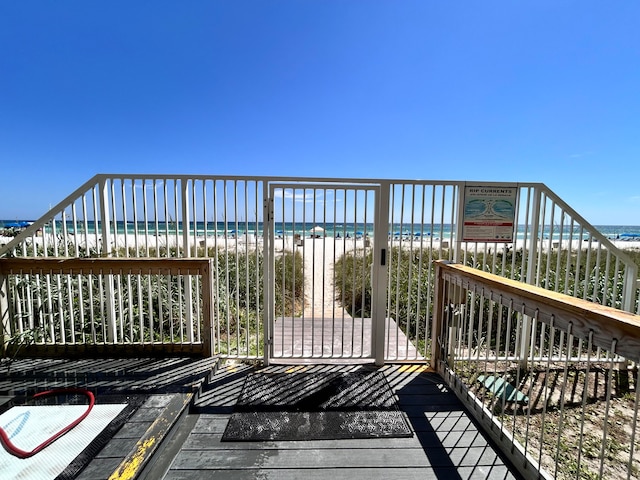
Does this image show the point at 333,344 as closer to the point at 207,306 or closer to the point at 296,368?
the point at 296,368

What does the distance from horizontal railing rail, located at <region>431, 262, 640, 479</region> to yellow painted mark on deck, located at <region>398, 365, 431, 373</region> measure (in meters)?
0.11

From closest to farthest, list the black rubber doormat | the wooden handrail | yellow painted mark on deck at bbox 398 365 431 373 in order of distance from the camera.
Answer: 1. the wooden handrail
2. the black rubber doormat
3. yellow painted mark on deck at bbox 398 365 431 373

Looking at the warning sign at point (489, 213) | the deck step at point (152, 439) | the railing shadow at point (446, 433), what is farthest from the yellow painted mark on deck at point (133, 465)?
the warning sign at point (489, 213)

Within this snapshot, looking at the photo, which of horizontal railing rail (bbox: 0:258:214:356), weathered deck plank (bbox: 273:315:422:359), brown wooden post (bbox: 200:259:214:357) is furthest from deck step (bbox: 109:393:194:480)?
weathered deck plank (bbox: 273:315:422:359)

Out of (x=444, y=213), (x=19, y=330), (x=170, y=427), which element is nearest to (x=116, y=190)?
(x=19, y=330)

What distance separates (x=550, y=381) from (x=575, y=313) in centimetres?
224

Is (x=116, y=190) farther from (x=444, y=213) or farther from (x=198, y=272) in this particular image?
(x=444, y=213)

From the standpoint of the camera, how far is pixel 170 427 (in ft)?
5.93

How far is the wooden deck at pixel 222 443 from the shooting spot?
1.60 metres

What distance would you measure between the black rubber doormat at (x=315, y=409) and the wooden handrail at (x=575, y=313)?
1.09 metres

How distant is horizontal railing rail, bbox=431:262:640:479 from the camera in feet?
4.02

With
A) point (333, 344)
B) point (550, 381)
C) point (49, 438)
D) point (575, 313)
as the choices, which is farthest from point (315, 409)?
point (550, 381)

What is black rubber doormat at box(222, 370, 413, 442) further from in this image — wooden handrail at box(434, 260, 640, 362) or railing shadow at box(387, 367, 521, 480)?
wooden handrail at box(434, 260, 640, 362)

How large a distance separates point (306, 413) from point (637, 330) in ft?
6.04
